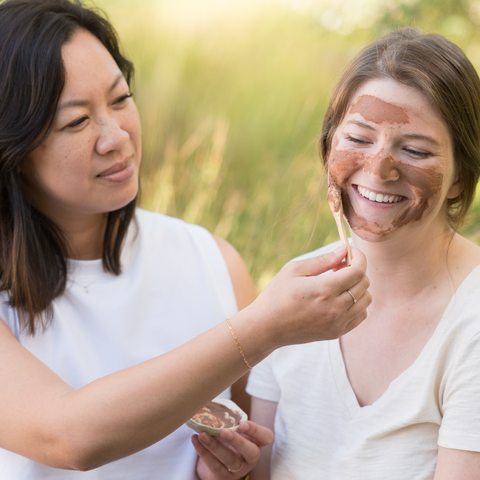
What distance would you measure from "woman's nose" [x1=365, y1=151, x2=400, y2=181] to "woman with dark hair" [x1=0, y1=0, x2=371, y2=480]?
0.75ft

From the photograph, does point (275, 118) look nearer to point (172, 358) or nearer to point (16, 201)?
point (16, 201)

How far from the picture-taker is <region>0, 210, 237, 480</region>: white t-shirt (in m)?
1.72

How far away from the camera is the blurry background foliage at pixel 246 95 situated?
3389 millimetres

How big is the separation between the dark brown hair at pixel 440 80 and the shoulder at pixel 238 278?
82 cm

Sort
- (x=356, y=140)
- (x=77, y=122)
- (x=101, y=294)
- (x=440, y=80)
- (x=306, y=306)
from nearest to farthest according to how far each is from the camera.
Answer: (x=306, y=306), (x=440, y=80), (x=356, y=140), (x=77, y=122), (x=101, y=294)

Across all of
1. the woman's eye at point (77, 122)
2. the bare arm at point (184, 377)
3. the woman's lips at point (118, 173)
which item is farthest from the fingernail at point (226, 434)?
the woman's eye at point (77, 122)

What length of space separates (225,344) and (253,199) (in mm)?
2248

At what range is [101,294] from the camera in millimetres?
1895

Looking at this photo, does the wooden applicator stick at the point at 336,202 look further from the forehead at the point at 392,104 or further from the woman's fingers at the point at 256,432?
the woman's fingers at the point at 256,432

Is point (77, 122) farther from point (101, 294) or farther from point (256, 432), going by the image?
point (256, 432)

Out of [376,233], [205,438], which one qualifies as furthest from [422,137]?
[205,438]

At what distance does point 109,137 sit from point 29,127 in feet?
0.82

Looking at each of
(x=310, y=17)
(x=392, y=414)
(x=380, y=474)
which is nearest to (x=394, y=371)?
(x=392, y=414)

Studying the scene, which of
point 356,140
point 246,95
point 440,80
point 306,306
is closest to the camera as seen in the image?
point 306,306
